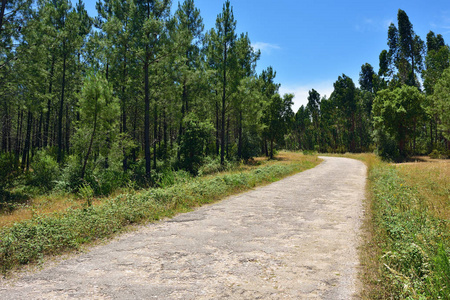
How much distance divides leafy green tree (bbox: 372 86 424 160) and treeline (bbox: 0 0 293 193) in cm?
1217

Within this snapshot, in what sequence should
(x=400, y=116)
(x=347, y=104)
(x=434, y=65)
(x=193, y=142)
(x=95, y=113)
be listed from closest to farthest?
(x=95, y=113) < (x=193, y=142) < (x=400, y=116) < (x=434, y=65) < (x=347, y=104)

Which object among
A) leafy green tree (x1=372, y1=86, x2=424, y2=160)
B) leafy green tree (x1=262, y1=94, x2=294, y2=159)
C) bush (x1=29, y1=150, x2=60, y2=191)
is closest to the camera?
bush (x1=29, y1=150, x2=60, y2=191)

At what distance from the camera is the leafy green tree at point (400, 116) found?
2884 centimetres

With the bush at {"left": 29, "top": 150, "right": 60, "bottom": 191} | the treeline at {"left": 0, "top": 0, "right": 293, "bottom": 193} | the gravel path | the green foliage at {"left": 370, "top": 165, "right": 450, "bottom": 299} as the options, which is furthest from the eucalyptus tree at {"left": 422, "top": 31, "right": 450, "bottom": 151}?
the bush at {"left": 29, "top": 150, "right": 60, "bottom": 191}

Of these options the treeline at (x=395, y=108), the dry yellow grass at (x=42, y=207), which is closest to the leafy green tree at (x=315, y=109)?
the treeline at (x=395, y=108)

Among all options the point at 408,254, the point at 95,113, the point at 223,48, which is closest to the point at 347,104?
the point at 223,48

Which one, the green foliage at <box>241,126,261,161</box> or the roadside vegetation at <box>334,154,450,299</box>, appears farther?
the green foliage at <box>241,126,261,161</box>

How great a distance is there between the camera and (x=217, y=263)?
436 centimetres

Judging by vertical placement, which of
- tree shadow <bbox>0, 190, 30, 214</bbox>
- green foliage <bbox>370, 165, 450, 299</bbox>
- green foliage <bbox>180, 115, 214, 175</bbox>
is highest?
green foliage <bbox>180, 115, 214, 175</bbox>

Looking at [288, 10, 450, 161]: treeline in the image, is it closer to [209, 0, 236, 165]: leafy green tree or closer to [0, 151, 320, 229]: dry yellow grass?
[209, 0, 236, 165]: leafy green tree

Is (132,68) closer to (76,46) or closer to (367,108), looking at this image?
(76,46)

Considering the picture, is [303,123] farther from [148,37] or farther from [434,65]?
[148,37]

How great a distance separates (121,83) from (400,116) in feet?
104

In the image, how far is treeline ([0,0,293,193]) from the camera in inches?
673
